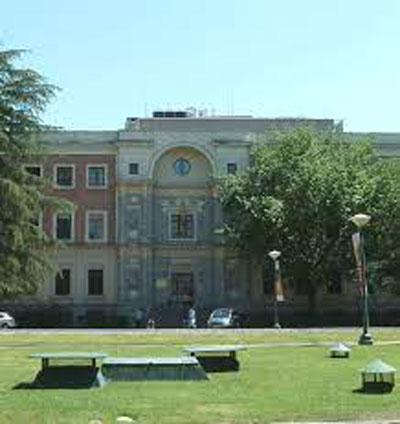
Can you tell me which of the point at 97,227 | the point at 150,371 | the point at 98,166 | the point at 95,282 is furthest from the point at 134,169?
the point at 150,371

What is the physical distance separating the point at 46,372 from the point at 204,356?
4.97 meters

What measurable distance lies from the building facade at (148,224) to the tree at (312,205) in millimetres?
4711

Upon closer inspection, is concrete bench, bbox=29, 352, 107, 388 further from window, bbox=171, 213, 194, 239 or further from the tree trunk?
window, bbox=171, 213, 194, 239

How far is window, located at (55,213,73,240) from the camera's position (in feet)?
237

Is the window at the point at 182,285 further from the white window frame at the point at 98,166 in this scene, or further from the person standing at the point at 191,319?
the white window frame at the point at 98,166

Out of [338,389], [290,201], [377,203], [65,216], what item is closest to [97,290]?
[65,216]

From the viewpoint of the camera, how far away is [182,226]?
72.6m

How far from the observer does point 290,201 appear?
64438 millimetres

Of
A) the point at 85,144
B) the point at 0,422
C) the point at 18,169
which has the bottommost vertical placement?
the point at 0,422

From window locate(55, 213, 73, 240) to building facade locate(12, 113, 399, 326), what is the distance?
8 centimetres

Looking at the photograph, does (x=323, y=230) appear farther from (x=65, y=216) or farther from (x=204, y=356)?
(x=204, y=356)

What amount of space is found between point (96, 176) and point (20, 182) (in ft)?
78.0

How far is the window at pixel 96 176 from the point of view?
236 ft

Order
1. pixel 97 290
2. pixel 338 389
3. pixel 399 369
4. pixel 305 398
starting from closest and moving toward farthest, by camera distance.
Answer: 1. pixel 305 398
2. pixel 338 389
3. pixel 399 369
4. pixel 97 290
